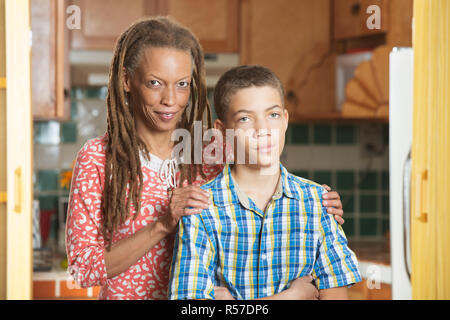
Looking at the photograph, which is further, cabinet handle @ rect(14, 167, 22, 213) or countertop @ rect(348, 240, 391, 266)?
countertop @ rect(348, 240, 391, 266)

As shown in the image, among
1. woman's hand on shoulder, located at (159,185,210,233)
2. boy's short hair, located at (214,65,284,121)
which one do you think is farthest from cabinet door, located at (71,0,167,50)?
woman's hand on shoulder, located at (159,185,210,233)

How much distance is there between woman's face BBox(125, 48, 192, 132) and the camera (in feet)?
2.96

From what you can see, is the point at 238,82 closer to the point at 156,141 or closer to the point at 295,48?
the point at 156,141

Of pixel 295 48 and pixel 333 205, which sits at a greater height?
pixel 295 48

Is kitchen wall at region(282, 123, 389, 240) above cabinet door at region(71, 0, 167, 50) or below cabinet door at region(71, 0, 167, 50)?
below

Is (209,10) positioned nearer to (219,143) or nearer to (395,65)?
(395,65)

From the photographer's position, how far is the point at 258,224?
35.0 inches

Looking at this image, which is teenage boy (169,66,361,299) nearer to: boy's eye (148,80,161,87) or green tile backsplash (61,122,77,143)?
boy's eye (148,80,161,87)

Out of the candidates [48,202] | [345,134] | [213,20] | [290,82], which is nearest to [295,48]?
[290,82]

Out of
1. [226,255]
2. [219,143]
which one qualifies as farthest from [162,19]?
[226,255]

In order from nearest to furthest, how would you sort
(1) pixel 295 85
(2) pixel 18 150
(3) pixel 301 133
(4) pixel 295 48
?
(2) pixel 18 150 < (1) pixel 295 85 < (4) pixel 295 48 < (3) pixel 301 133

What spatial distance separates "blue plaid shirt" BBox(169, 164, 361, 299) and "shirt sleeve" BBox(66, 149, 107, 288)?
0.44ft

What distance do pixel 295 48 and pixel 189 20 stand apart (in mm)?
336

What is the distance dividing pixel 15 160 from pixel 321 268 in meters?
0.63
